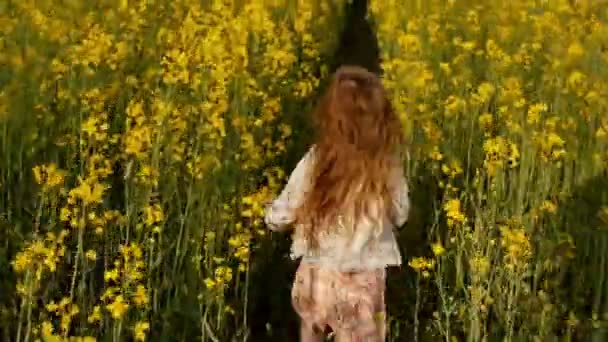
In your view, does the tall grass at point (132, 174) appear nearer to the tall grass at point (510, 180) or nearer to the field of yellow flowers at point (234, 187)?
the field of yellow flowers at point (234, 187)

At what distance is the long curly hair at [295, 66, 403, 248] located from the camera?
330cm

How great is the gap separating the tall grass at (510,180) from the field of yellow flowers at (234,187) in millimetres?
16

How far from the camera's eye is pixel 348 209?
10.9 feet

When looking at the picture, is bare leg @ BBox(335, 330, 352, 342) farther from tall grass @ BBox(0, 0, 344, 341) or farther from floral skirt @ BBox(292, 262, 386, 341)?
tall grass @ BBox(0, 0, 344, 341)

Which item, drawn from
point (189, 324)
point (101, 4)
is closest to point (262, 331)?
point (189, 324)

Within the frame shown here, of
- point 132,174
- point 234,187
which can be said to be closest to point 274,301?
point 234,187

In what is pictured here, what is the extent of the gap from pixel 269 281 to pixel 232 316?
0.41 m

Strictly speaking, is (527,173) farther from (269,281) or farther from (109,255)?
(109,255)

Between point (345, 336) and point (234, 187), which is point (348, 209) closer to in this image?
point (345, 336)

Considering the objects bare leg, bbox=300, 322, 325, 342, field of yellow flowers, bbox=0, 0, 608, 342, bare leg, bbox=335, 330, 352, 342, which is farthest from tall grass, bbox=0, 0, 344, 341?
bare leg, bbox=335, 330, 352, 342

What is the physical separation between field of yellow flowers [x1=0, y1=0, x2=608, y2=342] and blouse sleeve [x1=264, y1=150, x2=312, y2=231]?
0.25 m

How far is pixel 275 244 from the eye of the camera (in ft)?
15.5

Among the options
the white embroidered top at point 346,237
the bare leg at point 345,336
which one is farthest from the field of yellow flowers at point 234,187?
the bare leg at point 345,336

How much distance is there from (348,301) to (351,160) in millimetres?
469
